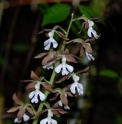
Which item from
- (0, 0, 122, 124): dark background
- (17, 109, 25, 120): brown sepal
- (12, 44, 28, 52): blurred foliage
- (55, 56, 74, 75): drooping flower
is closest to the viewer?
(55, 56, 74, 75): drooping flower

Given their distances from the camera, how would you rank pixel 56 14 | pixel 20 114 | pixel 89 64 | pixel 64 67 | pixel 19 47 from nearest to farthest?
pixel 64 67, pixel 20 114, pixel 56 14, pixel 89 64, pixel 19 47

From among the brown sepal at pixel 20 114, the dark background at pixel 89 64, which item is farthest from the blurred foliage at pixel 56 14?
the dark background at pixel 89 64

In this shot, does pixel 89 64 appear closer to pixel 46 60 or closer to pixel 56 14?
pixel 56 14

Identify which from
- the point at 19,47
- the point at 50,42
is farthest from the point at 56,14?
the point at 19,47

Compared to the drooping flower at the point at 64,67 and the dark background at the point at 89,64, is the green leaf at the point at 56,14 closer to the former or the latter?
the drooping flower at the point at 64,67

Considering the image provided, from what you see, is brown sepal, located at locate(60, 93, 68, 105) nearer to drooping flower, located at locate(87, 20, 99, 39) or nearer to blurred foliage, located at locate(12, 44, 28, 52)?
drooping flower, located at locate(87, 20, 99, 39)

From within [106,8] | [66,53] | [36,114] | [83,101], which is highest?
[106,8]

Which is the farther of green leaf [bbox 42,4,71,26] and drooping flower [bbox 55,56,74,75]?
green leaf [bbox 42,4,71,26]

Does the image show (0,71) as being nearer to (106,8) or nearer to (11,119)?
(11,119)

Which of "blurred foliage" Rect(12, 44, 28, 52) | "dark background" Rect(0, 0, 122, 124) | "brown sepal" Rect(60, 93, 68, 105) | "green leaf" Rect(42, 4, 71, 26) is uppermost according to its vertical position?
"blurred foliage" Rect(12, 44, 28, 52)

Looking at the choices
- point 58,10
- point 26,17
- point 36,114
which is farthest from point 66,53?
point 26,17

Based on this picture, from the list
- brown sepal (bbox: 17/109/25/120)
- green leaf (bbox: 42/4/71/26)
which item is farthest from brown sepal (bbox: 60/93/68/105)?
green leaf (bbox: 42/4/71/26)
